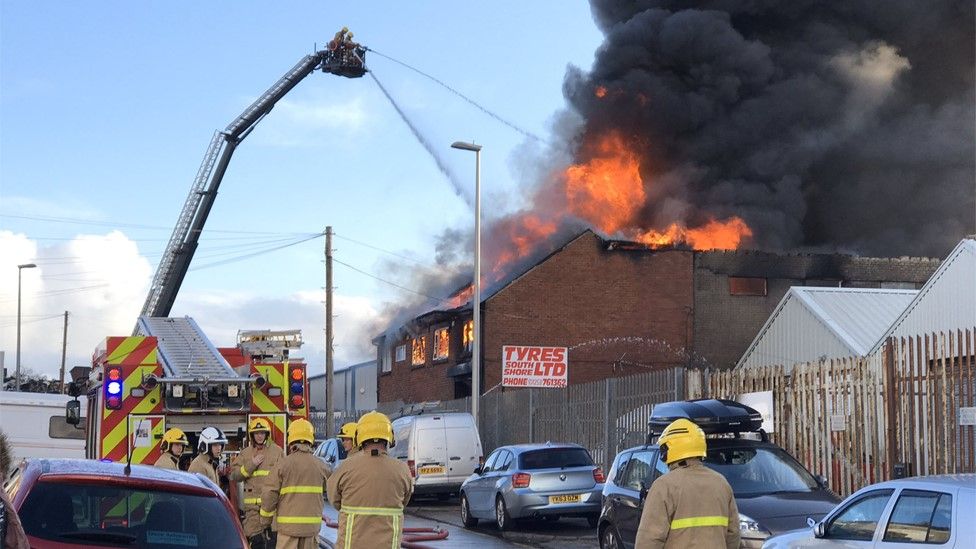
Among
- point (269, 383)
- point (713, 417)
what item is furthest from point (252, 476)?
point (713, 417)

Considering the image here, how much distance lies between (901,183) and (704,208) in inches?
337

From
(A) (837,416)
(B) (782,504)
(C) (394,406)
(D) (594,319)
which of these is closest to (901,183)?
(D) (594,319)

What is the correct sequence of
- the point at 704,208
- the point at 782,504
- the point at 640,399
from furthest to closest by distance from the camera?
the point at 704,208 → the point at 640,399 → the point at 782,504

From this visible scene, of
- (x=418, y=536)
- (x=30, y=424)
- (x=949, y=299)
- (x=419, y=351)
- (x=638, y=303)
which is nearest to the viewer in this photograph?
(x=418, y=536)

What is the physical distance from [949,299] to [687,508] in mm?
24458

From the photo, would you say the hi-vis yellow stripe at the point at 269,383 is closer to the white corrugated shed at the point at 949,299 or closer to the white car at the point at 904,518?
the white car at the point at 904,518

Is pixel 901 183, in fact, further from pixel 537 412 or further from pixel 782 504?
pixel 782 504

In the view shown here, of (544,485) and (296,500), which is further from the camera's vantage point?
(544,485)

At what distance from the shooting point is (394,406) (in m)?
41.2

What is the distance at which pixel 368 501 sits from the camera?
7.73 m

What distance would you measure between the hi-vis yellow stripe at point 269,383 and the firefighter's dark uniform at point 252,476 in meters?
1.75

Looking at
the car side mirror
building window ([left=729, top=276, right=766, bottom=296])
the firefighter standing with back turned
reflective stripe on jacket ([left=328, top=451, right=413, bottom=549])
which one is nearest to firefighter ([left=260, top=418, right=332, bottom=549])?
reflective stripe on jacket ([left=328, top=451, right=413, bottom=549])

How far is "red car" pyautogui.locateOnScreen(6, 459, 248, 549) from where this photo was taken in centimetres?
620

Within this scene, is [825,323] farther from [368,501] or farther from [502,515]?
[368,501]
